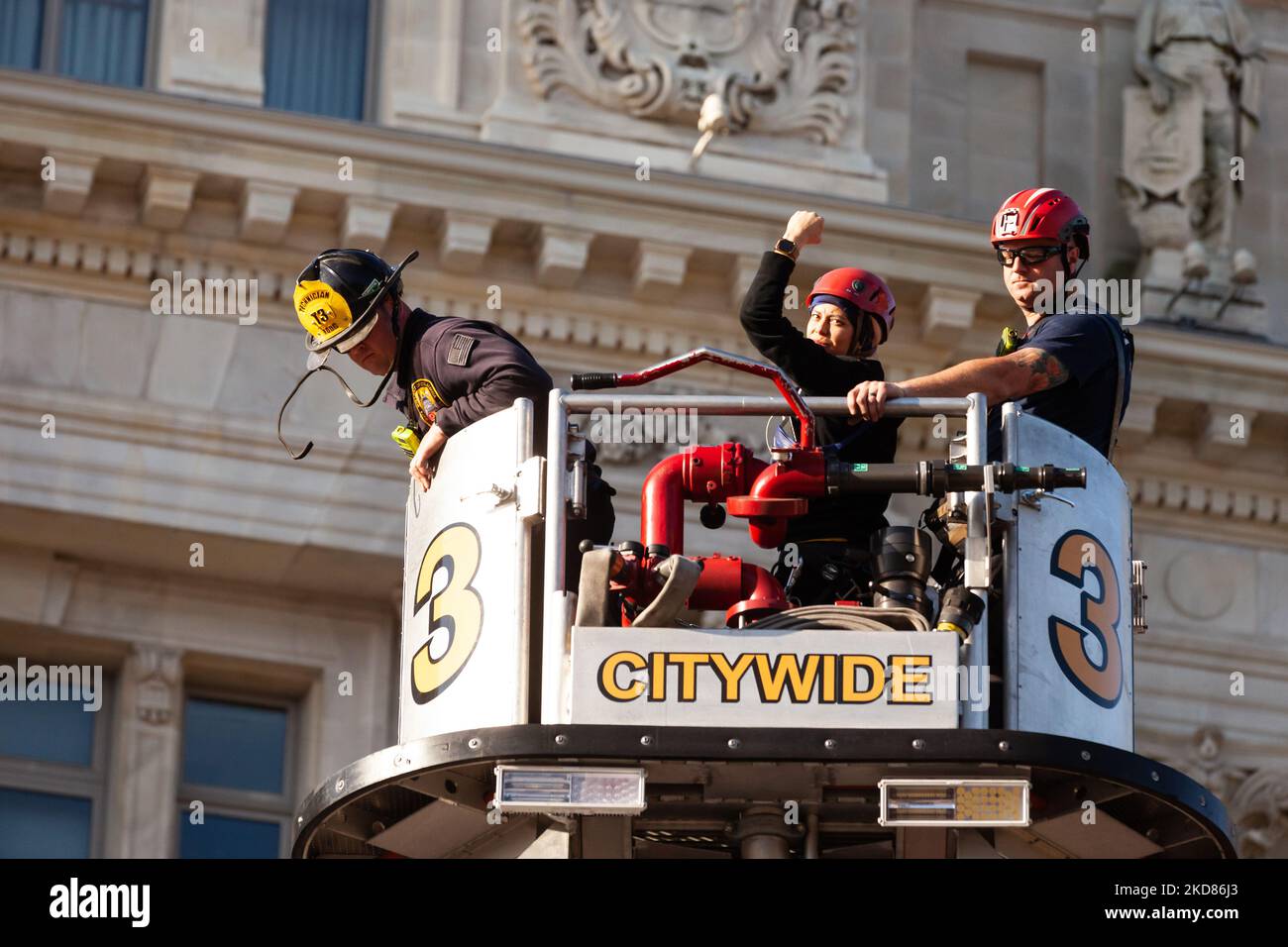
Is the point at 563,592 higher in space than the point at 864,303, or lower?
lower

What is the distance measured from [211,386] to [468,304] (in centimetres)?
178

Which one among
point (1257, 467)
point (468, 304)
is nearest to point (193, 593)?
point (468, 304)

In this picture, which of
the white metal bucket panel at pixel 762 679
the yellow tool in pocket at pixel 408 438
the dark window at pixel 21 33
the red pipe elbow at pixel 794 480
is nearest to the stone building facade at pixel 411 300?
the dark window at pixel 21 33

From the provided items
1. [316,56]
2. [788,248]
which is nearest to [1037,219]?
[788,248]

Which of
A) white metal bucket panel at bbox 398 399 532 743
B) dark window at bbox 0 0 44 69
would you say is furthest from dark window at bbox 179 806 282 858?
white metal bucket panel at bbox 398 399 532 743

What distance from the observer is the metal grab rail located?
14.1m

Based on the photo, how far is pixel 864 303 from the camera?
1563 centimetres

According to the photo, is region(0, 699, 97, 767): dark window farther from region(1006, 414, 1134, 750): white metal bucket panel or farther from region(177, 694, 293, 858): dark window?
region(1006, 414, 1134, 750): white metal bucket panel

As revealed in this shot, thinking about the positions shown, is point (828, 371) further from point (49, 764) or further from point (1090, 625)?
point (49, 764)

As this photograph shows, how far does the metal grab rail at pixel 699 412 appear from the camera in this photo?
14078 millimetres

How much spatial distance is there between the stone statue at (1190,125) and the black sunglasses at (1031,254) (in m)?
13.7

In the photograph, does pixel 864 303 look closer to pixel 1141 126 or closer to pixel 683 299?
pixel 683 299

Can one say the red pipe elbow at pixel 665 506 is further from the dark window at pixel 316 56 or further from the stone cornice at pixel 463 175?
the dark window at pixel 316 56

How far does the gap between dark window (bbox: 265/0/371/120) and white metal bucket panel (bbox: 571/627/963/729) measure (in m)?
13.7
